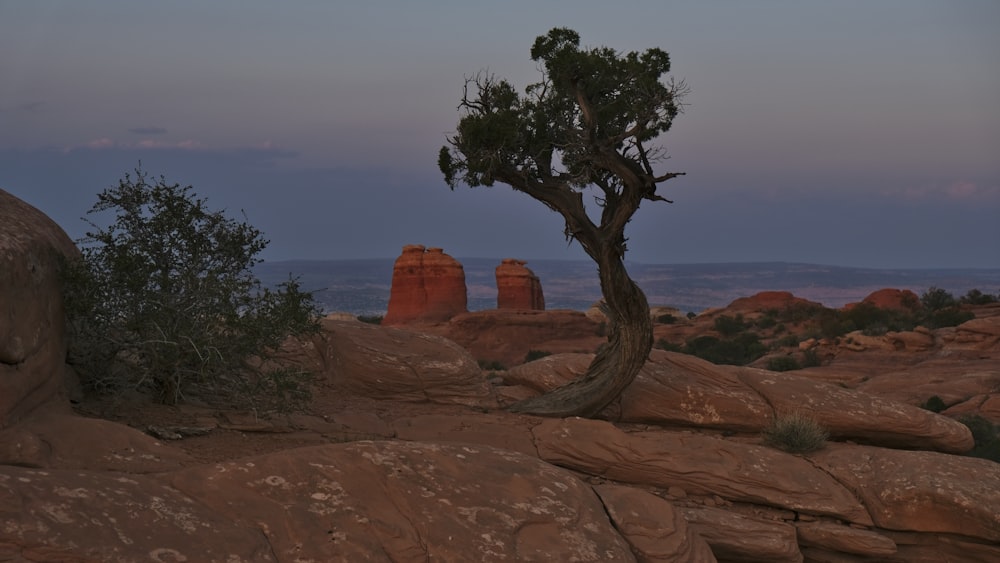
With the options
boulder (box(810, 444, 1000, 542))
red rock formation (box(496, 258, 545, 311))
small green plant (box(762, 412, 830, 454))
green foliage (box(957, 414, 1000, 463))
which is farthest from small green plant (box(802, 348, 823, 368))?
red rock formation (box(496, 258, 545, 311))

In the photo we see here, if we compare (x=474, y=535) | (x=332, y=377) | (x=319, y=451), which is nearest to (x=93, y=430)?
(x=319, y=451)

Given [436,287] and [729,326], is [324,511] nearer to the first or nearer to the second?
[729,326]

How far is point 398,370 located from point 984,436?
11.6 metres

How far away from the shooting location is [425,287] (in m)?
59.5

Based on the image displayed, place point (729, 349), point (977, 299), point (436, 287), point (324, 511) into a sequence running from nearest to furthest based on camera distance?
point (324, 511) < point (729, 349) < point (977, 299) < point (436, 287)

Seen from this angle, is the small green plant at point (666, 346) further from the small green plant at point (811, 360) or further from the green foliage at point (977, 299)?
the green foliage at point (977, 299)

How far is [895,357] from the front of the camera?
27.6m

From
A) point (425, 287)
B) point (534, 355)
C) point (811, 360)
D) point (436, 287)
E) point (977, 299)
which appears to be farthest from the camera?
point (425, 287)

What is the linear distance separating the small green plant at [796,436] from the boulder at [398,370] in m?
4.33

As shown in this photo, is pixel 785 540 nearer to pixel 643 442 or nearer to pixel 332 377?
pixel 643 442

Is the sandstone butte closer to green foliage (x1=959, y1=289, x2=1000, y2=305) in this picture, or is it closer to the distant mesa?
green foliage (x1=959, y1=289, x2=1000, y2=305)

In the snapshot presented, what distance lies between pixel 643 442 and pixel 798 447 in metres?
2.37

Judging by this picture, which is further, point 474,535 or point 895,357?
point 895,357

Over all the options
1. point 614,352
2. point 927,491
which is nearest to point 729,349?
point 614,352
